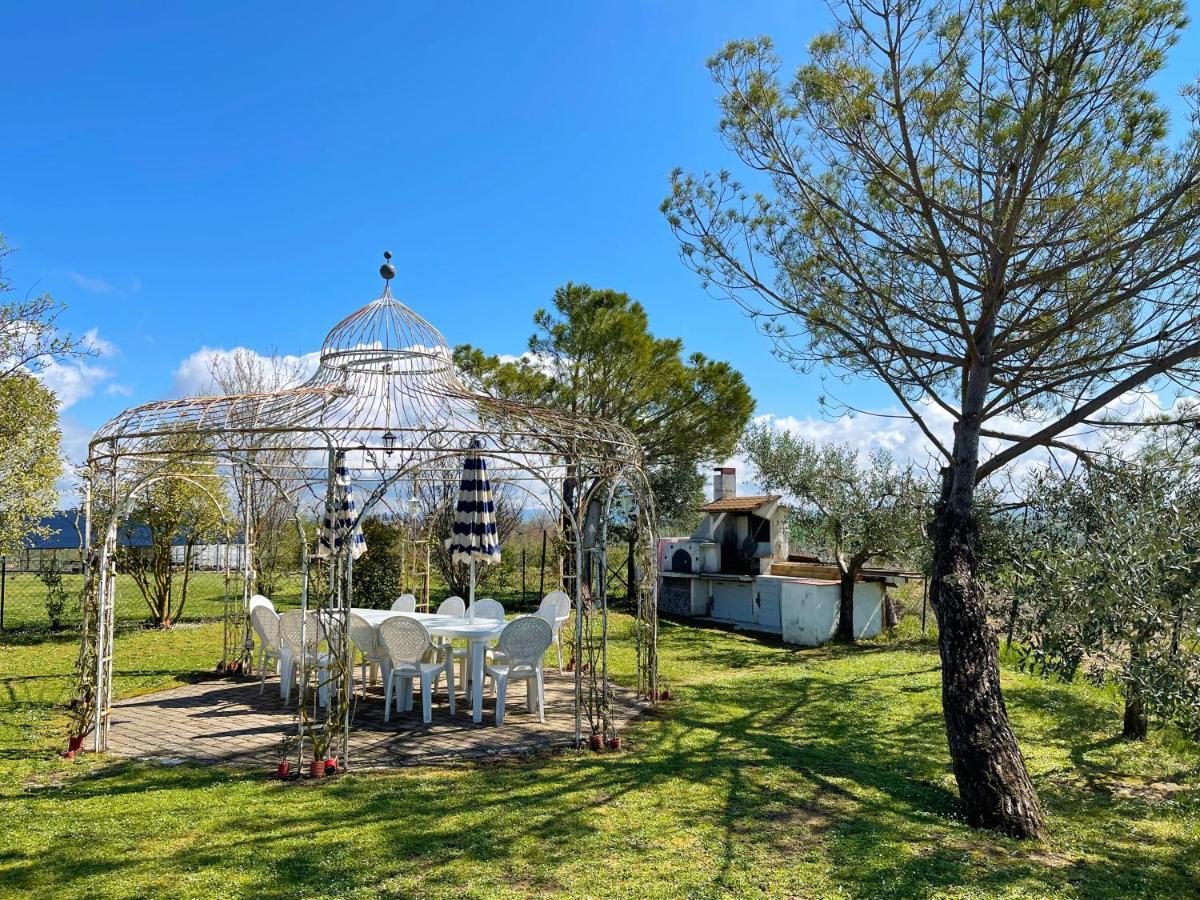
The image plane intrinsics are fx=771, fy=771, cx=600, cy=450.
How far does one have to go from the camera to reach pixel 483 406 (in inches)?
340

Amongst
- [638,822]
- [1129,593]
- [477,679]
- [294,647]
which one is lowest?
[638,822]

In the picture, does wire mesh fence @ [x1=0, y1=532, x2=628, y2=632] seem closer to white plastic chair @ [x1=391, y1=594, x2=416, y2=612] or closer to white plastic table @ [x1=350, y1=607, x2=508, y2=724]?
white plastic chair @ [x1=391, y1=594, x2=416, y2=612]

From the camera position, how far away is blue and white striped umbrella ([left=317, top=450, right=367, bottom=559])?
6.30 metres

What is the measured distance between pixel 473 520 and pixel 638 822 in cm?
421

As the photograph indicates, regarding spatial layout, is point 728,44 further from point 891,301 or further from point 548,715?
point 548,715

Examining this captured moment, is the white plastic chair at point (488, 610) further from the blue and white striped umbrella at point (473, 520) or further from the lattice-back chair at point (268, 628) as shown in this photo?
the lattice-back chair at point (268, 628)

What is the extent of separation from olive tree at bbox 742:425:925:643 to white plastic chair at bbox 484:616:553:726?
23.2 ft

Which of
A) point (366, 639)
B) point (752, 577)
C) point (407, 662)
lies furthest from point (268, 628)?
point (752, 577)

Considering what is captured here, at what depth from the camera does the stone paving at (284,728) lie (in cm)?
685

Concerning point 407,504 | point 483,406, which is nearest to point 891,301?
point 483,406

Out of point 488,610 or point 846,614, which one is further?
point 846,614

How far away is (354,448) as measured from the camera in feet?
20.9

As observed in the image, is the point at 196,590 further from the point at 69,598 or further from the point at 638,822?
the point at 638,822

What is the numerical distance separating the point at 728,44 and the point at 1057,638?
19.8 ft
